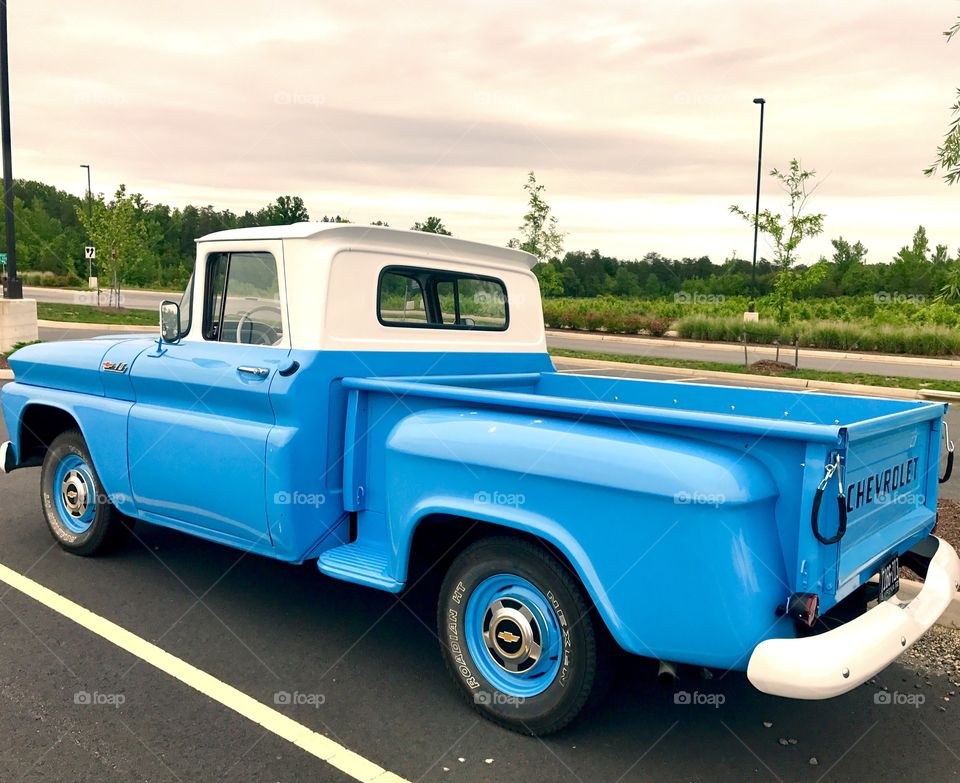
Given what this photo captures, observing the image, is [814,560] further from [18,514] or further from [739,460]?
[18,514]

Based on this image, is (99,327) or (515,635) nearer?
(515,635)

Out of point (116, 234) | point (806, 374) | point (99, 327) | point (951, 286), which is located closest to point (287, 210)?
point (116, 234)

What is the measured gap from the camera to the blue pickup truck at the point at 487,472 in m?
2.88

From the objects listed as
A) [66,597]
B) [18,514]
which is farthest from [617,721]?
[18,514]

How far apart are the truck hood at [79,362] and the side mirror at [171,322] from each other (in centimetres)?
27

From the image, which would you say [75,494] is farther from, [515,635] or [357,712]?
[515,635]

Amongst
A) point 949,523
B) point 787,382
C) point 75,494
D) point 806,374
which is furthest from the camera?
point 806,374

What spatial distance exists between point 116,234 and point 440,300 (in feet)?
Answer: 90.1

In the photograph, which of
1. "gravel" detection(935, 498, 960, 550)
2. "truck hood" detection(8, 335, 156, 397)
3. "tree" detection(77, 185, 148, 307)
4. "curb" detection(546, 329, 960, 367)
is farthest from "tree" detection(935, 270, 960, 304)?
"tree" detection(77, 185, 148, 307)

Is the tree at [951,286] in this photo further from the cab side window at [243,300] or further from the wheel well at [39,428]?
the wheel well at [39,428]

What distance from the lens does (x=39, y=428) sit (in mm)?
5645

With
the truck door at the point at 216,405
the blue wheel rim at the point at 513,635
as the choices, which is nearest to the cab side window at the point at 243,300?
the truck door at the point at 216,405

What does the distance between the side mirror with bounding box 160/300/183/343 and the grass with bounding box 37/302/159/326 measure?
21143mm

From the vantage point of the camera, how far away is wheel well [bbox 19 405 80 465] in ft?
18.1
